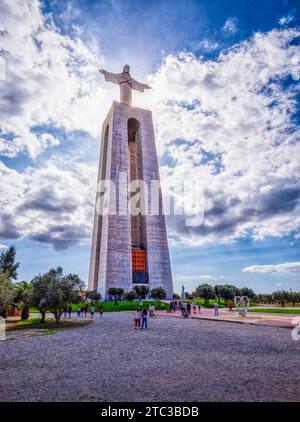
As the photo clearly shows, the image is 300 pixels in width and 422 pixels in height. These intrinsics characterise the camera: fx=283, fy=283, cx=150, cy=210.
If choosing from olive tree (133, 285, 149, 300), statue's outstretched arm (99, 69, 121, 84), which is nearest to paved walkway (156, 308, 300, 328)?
olive tree (133, 285, 149, 300)

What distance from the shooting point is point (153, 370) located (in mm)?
7508

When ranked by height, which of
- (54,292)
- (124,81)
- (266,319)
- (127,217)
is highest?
(124,81)

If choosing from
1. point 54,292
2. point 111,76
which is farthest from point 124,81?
point 54,292

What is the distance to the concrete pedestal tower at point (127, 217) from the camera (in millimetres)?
49625

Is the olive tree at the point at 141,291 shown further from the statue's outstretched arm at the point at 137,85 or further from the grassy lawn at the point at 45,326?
the statue's outstretched arm at the point at 137,85

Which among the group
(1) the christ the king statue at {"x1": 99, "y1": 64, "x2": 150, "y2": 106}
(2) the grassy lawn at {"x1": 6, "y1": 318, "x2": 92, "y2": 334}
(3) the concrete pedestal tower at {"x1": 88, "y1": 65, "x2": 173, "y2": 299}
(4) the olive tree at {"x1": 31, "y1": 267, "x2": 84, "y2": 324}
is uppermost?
(1) the christ the king statue at {"x1": 99, "y1": 64, "x2": 150, "y2": 106}

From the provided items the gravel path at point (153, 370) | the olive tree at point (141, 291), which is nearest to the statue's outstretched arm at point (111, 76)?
the olive tree at point (141, 291)

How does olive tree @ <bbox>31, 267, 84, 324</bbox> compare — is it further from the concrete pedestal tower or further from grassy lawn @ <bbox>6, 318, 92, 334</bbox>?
the concrete pedestal tower

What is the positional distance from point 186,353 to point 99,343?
14.3 ft

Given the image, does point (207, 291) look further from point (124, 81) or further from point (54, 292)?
point (124, 81)

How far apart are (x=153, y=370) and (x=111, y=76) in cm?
6711

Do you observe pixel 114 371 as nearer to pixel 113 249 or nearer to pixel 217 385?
pixel 217 385

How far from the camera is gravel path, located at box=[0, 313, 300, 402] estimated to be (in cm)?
568

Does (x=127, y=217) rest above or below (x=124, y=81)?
below
